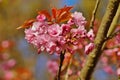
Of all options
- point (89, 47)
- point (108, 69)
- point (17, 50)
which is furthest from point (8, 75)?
point (89, 47)

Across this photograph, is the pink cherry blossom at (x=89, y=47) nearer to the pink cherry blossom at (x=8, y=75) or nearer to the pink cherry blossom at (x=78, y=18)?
the pink cherry blossom at (x=78, y=18)

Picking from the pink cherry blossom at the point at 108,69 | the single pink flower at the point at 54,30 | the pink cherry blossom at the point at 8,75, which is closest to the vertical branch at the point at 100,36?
the single pink flower at the point at 54,30

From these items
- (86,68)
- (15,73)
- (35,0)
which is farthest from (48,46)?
(35,0)

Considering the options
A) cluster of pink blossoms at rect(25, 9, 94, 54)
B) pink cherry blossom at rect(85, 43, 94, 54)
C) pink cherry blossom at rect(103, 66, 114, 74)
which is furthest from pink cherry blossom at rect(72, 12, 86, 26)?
pink cherry blossom at rect(103, 66, 114, 74)

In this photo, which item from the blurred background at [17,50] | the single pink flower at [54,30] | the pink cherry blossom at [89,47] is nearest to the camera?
the single pink flower at [54,30]

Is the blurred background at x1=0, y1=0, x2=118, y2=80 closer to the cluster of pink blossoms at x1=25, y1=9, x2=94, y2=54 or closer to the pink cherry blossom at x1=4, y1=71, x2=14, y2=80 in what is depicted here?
the pink cherry blossom at x1=4, y1=71, x2=14, y2=80

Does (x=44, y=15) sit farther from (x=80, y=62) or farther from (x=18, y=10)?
(x=18, y=10)

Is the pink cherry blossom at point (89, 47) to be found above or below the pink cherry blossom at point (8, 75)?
below
